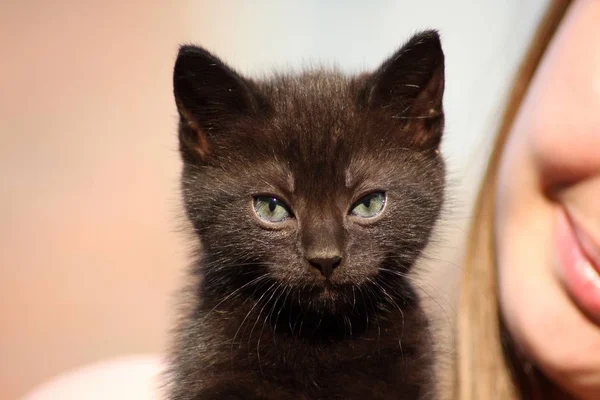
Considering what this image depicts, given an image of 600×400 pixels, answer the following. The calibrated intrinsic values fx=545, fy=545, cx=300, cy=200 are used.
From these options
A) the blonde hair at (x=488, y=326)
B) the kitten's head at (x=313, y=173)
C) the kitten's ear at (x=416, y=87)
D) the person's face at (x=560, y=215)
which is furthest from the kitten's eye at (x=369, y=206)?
the blonde hair at (x=488, y=326)

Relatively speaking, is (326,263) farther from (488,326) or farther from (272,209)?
(488,326)

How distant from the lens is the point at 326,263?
0.74m

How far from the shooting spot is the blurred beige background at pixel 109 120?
170cm

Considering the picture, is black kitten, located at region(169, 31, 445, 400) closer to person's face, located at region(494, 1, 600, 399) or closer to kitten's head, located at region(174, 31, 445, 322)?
kitten's head, located at region(174, 31, 445, 322)

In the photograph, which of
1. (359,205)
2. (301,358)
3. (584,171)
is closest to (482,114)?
(584,171)

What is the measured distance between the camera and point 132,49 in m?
1.77

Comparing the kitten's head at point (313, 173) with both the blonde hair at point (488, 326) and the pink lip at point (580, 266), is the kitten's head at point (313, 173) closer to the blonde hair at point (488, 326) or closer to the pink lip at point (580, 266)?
the pink lip at point (580, 266)

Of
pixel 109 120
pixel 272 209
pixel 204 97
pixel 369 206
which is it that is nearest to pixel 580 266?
pixel 369 206

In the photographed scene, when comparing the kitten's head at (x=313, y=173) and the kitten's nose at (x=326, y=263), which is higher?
the kitten's head at (x=313, y=173)

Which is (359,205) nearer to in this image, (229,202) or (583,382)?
(229,202)

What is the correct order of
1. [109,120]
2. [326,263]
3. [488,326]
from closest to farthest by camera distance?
[326,263] → [488,326] → [109,120]

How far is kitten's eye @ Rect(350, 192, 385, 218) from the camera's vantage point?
809mm

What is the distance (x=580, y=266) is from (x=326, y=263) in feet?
1.33

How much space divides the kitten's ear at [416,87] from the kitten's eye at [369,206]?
0.14m
